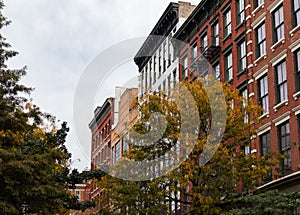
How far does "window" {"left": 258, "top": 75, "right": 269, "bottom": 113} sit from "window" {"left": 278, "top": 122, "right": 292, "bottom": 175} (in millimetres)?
2022

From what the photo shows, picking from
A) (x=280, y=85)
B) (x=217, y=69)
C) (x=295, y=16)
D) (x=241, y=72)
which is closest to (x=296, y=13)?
(x=295, y=16)

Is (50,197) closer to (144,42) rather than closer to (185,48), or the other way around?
(185,48)

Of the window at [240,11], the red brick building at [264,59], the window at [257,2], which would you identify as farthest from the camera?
the window at [240,11]

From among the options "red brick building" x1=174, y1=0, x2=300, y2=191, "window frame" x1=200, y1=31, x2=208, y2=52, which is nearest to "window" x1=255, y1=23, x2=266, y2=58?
"red brick building" x1=174, y1=0, x2=300, y2=191

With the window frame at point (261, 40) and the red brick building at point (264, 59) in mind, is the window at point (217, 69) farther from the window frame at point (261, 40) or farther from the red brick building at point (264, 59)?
the window frame at point (261, 40)

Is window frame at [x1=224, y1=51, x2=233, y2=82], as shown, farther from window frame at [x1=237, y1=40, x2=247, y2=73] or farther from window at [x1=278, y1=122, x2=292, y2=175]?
window at [x1=278, y1=122, x2=292, y2=175]

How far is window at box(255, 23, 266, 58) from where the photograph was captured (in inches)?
1311

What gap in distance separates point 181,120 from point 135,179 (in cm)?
358

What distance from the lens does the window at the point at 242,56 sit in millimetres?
35750

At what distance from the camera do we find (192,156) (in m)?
27.1

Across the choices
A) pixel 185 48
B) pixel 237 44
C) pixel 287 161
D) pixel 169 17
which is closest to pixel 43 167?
pixel 287 161

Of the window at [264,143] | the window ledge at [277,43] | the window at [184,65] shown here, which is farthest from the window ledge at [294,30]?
the window at [184,65]

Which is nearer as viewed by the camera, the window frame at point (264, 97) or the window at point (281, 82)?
the window at point (281, 82)

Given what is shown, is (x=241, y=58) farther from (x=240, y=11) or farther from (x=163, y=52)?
(x=163, y=52)
